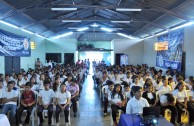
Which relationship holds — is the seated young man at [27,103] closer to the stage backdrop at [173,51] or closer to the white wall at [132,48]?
the stage backdrop at [173,51]

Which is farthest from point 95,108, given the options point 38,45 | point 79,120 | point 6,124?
point 38,45

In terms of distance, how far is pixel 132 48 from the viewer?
2231 centimetres

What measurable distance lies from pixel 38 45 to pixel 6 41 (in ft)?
28.7

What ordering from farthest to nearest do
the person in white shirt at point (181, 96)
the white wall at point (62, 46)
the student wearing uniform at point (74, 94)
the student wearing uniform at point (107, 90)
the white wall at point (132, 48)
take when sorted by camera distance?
the white wall at point (62, 46)
the white wall at point (132, 48)
the student wearing uniform at point (74, 94)
the student wearing uniform at point (107, 90)
the person in white shirt at point (181, 96)

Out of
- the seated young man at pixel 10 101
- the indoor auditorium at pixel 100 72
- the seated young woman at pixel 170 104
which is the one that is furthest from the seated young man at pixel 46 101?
the seated young woman at pixel 170 104

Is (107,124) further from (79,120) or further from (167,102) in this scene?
(167,102)

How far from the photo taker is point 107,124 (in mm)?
6434

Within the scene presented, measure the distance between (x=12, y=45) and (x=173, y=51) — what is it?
323 inches

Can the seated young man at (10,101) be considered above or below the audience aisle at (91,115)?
above

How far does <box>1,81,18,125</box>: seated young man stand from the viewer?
6137mm

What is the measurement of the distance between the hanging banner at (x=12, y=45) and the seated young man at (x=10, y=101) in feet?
15.0

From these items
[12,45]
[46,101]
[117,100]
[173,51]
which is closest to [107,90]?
[117,100]

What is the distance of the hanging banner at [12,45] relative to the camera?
10711 mm

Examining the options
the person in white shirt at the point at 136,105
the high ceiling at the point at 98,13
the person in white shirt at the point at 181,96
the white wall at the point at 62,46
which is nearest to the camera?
the person in white shirt at the point at 136,105
